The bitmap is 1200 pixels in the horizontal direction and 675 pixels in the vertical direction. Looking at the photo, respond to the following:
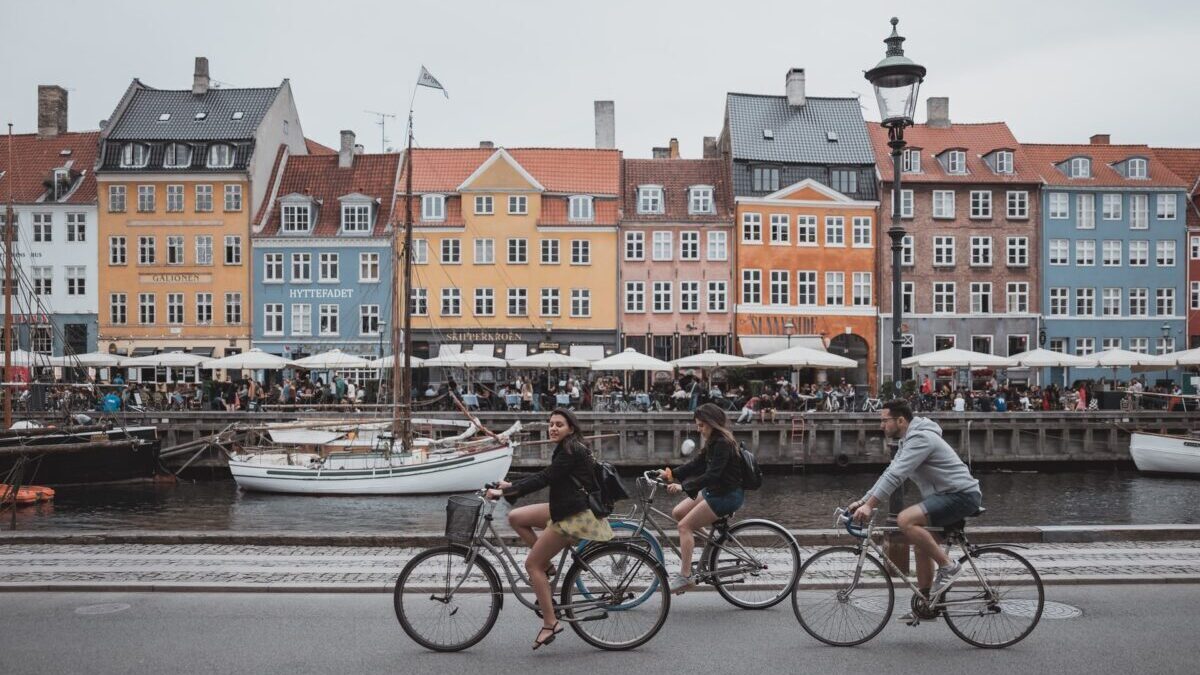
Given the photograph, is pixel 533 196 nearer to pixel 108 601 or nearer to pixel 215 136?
pixel 215 136

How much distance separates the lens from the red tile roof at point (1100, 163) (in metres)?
50.0

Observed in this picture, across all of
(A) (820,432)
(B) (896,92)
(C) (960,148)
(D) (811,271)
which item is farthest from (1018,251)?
(B) (896,92)

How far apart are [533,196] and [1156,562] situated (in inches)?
1531

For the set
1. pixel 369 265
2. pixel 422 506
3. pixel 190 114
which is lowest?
pixel 422 506

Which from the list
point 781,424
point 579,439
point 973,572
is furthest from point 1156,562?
point 781,424

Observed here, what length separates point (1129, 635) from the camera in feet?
26.3

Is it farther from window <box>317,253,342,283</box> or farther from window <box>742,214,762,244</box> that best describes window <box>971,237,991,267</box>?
window <box>317,253,342,283</box>

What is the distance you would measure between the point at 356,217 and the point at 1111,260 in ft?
114

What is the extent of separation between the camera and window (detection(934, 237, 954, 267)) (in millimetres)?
48656

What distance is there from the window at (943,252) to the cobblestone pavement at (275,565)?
37.8m

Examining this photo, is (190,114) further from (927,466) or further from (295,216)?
(927,466)

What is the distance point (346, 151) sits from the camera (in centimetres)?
5106

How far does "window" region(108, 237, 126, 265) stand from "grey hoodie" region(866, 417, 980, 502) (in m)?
47.2

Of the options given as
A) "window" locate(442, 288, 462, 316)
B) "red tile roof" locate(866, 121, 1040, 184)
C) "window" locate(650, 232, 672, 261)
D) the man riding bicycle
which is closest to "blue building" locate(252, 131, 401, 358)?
"window" locate(442, 288, 462, 316)
